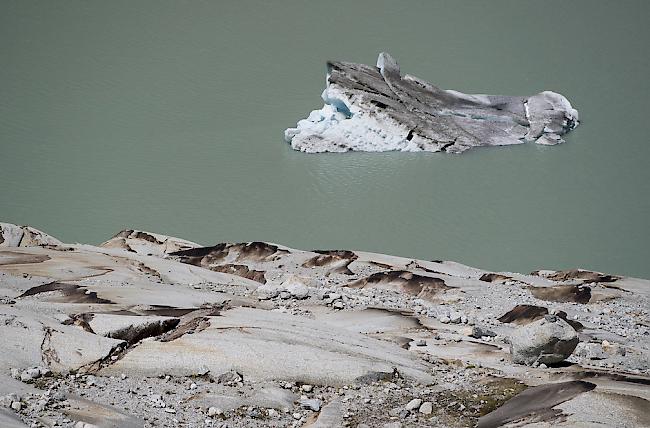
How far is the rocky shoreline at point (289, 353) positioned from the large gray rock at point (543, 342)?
0.01m

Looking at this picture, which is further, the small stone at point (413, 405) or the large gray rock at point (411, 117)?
the large gray rock at point (411, 117)

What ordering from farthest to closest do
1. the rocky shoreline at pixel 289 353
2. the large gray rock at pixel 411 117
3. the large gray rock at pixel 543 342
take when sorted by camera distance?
the large gray rock at pixel 411 117
the large gray rock at pixel 543 342
the rocky shoreline at pixel 289 353

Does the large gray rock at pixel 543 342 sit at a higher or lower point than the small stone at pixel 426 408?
higher

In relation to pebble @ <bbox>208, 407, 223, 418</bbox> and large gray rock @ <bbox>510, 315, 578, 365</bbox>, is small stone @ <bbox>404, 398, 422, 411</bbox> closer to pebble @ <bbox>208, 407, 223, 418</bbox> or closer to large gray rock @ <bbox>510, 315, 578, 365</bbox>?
pebble @ <bbox>208, 407, 223, 418</bbox>

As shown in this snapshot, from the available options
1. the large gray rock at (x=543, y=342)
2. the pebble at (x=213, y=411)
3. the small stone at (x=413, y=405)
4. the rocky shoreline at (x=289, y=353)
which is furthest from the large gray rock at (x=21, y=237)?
the small stone at (x=413, y=405)

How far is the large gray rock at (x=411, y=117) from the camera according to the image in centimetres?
2545

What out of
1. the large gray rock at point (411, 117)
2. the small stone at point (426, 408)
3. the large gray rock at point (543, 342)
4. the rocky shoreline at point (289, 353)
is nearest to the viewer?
the rocky shoreline at point (289, 353)

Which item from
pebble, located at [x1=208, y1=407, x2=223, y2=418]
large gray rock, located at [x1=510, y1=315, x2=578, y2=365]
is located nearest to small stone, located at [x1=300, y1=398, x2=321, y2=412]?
pebble, located at [x1=208, y1=407, x2=223, y2=418]

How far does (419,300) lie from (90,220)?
12331 millimetres

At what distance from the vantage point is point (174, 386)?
6812 millimetres

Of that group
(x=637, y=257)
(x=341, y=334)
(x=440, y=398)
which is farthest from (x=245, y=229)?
(x=440, y=398)

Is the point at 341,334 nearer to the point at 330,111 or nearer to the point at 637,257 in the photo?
the point at 637,257

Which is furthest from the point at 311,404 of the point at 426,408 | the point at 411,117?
the point at 411,117

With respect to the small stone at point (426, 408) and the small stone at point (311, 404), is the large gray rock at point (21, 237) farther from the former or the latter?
the small stone at point (426, 408)
